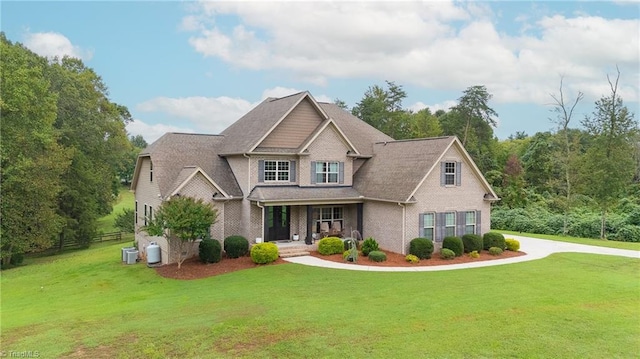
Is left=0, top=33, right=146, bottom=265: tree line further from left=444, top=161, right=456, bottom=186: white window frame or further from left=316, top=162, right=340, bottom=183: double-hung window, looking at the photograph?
left=444, top=161, right=456, bottom=186: white window frame

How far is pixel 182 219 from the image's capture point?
1875cm

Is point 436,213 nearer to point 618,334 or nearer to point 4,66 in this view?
point 618,334

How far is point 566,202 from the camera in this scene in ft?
110

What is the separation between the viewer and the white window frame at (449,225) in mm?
22672

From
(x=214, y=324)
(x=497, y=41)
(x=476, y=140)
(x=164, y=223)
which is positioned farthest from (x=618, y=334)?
(x=476, y=140)

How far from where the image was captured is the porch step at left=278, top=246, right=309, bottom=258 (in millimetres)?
21562

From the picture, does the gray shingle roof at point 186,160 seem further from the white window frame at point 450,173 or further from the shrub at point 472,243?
the shrub at point 472,243

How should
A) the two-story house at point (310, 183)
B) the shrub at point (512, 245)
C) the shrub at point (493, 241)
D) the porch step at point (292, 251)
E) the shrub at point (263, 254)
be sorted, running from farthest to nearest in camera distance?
the shrub at point (512, 245)
the shrub at point (493, 241)
the two-story house at point (310, 183)
the porch step at point (292, 251)
the shrub at point (263, 254)

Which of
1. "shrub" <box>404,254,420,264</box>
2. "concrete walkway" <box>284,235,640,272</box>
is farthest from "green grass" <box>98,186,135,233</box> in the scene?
"shrub" <box>404,254,420,264</box>

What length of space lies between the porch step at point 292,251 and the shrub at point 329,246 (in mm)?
826

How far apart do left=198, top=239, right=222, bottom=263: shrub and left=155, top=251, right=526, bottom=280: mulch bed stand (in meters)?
0.23

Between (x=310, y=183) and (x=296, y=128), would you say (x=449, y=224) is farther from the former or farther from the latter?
Answer: (x=296, y=128)

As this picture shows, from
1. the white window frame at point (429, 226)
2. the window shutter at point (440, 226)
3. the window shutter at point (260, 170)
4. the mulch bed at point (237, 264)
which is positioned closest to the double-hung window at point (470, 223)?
the window shutter at point (440, 226)

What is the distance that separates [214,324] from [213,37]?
1816cm
